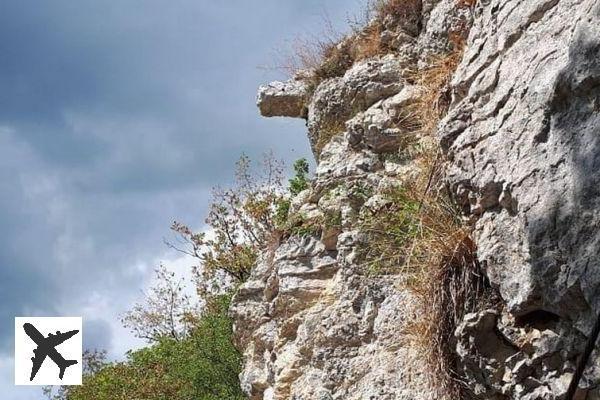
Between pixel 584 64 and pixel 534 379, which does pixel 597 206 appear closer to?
pixel 584 64

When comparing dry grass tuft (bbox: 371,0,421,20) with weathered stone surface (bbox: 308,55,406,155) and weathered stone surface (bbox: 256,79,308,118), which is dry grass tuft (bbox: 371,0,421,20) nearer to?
weathered stone surface (bbox: 308,55,406,155)

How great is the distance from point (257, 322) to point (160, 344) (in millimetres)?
9393

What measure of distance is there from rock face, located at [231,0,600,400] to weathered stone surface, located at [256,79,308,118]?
0.88 m

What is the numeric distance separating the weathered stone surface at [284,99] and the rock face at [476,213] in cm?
88

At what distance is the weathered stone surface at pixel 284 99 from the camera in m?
8.24

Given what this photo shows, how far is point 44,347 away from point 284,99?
4511mm

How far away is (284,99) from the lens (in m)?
8.34

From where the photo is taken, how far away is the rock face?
3.30m

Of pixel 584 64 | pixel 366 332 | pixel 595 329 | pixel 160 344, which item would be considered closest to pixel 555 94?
pixel 584 64

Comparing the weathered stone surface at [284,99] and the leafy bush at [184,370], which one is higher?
the weathered stone surface at [284,99]

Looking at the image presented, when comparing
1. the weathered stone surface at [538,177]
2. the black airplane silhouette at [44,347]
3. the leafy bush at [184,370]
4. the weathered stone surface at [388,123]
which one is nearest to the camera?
the weathered stone surface at [538,177]

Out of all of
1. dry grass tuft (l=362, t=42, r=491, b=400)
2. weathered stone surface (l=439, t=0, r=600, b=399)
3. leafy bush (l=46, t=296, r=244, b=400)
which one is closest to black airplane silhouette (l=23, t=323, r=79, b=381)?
leafy bush (l=46, t=296, r=244, b=400)

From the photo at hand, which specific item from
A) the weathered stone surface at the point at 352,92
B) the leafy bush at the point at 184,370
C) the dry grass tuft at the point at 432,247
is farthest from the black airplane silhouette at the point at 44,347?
Result: the dry grass tuft at the point at 432,247

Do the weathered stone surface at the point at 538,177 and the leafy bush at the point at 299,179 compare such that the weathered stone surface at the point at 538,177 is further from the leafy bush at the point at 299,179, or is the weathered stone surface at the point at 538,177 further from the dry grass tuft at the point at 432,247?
the leafy bush at the point at 299,179
